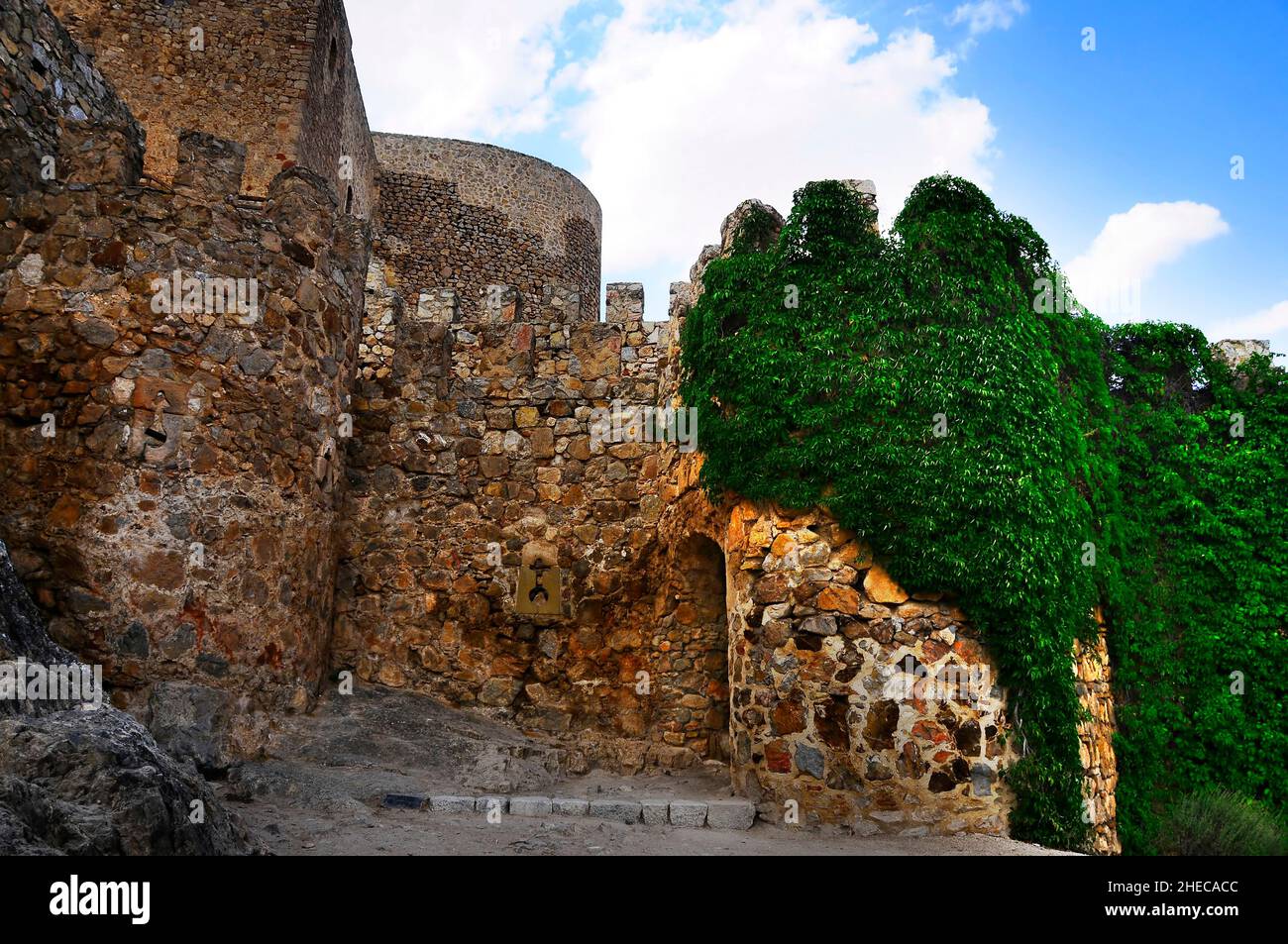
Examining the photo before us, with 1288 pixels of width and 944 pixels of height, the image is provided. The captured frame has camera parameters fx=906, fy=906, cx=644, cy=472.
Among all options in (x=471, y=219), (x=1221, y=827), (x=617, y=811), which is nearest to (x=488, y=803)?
(x=617, y=811)

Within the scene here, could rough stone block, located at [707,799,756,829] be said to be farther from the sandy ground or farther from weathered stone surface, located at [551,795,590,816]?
weathered stone surface, located at [551,795,590,816]

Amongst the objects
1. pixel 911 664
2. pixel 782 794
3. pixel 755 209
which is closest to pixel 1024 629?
pixel 911 664

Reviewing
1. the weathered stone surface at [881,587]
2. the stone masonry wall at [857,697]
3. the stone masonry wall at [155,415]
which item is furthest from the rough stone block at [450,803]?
the weathered stone surface at [881,587]

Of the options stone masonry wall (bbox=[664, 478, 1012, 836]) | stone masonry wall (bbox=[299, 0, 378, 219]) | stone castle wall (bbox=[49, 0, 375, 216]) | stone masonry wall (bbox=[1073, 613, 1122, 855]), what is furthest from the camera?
stone masonry wall (bbox=[299, 0, 378, 219])

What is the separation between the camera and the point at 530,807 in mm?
5648

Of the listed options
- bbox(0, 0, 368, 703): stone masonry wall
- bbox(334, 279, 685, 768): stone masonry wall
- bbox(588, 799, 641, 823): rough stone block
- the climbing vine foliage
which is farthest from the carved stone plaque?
bbox(588, 799, 641, 823): rough stone block

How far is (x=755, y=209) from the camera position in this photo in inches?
279

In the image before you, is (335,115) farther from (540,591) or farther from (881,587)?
(881,587)

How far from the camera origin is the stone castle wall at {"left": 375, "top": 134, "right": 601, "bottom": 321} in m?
18.0

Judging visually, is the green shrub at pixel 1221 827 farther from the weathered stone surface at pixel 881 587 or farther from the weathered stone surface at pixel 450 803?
the weathered stone surface at pixel 450 803

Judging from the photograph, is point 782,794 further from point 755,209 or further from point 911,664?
point 755,209

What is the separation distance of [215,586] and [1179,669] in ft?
24.6

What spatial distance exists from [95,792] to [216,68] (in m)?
10.3

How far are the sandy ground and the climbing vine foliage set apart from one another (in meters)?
1.64
